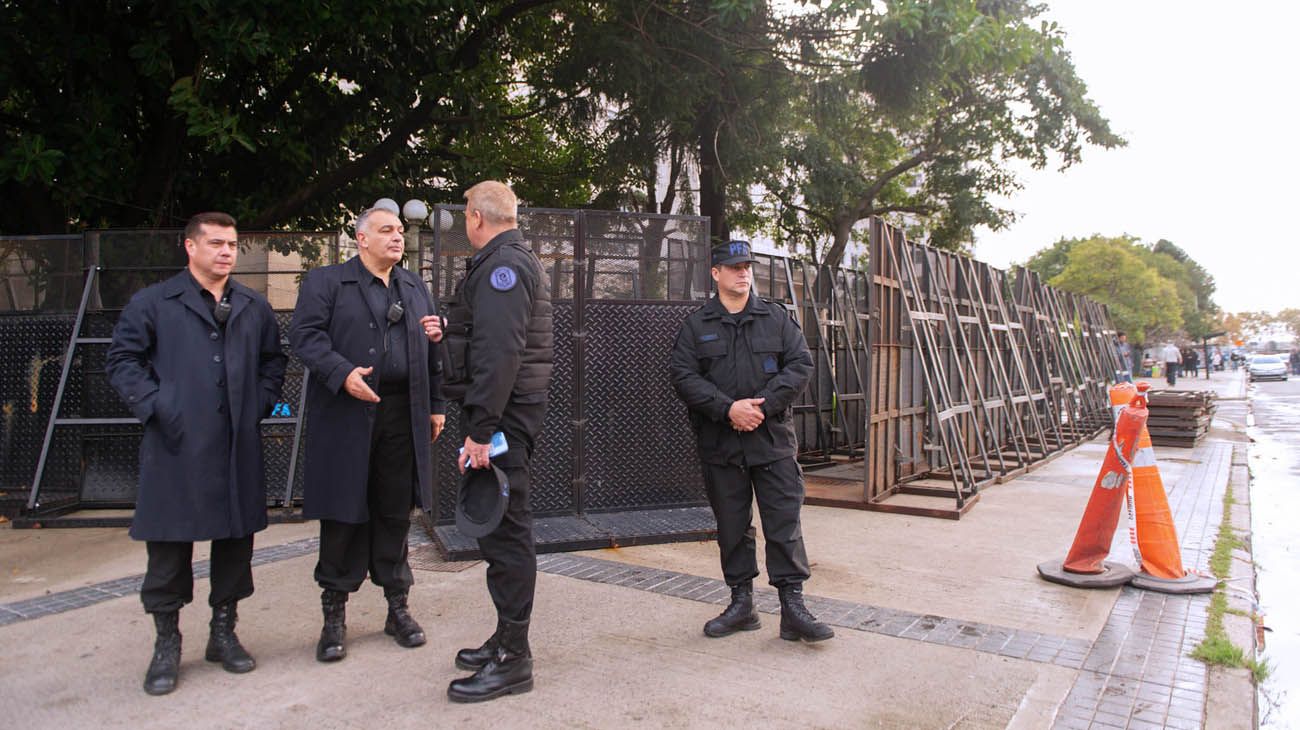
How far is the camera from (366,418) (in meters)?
3.84

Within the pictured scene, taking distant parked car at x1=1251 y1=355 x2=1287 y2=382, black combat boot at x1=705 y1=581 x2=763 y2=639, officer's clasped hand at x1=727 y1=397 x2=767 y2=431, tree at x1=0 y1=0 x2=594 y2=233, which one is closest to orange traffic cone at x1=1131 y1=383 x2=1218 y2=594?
black combat boot at x1=705 y1=581 x2=763 y2=639

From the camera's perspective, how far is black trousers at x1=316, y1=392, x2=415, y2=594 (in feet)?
12.8

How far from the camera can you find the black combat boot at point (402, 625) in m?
4.01

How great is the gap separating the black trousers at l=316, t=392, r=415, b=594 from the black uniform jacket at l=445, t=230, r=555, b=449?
48 centimetres

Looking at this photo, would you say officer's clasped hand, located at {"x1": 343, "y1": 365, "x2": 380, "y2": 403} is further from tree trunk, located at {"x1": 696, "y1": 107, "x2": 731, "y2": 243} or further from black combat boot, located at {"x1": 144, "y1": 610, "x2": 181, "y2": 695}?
tree trunk, located at {"x1": 696, "y1": 107, "x2": 731, "y2": 243}

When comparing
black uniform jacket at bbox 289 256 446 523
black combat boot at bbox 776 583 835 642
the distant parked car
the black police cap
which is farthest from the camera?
the distant parked car

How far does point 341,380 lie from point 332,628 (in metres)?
1.12

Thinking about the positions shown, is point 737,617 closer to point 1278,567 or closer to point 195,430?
point 195,430

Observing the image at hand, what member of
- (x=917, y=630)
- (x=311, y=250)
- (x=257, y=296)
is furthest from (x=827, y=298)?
(x=257, y=296)

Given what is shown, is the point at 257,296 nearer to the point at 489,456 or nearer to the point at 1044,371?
the point at 489,456

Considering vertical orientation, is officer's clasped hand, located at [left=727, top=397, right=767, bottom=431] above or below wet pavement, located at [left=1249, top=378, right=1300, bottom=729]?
above

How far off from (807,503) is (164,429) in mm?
5737

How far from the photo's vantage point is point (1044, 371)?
1403 cm

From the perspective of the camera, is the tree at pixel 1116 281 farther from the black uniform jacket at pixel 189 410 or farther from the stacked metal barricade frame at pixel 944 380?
the black uniform jacket at pixel 189 410
